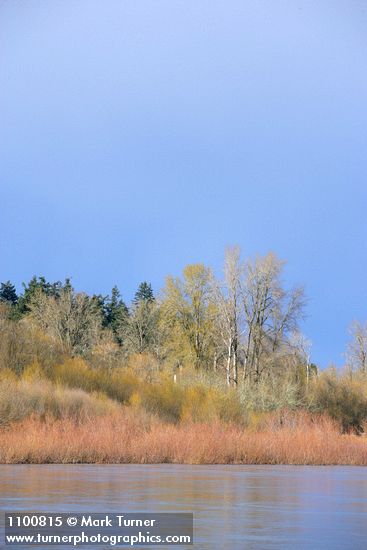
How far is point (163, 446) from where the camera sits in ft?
105

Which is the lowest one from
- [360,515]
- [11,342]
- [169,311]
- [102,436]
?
[360,515]

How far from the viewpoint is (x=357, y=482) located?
927 inches

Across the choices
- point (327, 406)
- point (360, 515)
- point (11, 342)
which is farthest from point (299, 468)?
point (327, 406)

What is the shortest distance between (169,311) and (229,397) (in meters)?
29.6

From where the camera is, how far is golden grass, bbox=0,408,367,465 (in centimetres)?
3041

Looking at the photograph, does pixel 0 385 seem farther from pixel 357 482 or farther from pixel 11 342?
pixel 357 482

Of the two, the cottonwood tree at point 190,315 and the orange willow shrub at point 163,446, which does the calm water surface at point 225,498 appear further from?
the cottonwood tree at point 190,315

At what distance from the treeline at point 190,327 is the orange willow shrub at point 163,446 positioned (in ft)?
45.1

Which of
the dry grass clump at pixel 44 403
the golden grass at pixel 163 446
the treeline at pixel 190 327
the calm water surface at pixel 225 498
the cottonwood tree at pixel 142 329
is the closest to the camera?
the calm water surface at pixel 225 498
